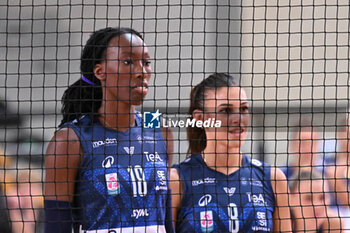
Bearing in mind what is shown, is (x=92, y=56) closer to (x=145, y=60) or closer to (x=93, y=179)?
(x=145, y=60)

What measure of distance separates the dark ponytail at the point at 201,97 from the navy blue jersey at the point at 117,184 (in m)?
0.40

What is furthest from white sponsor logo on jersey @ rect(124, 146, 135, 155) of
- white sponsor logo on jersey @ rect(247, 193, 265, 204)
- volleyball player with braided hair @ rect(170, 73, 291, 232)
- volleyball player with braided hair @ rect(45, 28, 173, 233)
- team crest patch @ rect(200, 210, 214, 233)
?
white sponsor logo on jersey @ rect(247, 193, 265, 204)

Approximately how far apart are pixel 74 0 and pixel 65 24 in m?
0.38

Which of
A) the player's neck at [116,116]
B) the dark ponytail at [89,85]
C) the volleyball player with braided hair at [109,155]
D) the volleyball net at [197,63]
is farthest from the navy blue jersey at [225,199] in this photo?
the volleyball net at [197,63]

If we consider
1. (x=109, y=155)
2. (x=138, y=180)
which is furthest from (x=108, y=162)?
(x=138, y=180)

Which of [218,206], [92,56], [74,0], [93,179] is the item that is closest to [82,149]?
[93,179]

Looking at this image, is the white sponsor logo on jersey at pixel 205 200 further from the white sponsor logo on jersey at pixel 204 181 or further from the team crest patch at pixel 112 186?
the team crest patch at pixel 112 186

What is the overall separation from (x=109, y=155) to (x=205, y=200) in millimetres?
462

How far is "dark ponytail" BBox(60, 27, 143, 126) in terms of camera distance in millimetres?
2691

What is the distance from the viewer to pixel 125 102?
2623 millimetres

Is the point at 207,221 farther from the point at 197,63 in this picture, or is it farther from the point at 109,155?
the point at 197,63

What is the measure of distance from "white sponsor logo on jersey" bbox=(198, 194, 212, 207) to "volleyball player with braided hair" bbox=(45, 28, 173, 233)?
0.15 metres

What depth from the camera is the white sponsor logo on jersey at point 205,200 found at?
2.71m

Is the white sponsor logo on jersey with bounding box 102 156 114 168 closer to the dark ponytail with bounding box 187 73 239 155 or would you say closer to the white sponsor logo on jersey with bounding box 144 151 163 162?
the white sponsor logo on jersey with bounding box 144 151 163 162
